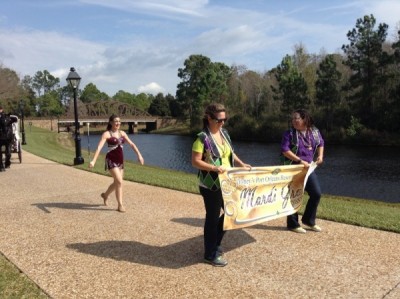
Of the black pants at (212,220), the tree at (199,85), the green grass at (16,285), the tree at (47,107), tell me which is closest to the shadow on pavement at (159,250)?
the black pants at (212,220)

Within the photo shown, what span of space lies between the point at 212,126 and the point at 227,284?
173cm

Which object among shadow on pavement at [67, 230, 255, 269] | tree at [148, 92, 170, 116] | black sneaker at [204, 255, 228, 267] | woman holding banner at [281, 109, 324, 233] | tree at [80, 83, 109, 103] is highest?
tree at [80, 83, 109, 103]

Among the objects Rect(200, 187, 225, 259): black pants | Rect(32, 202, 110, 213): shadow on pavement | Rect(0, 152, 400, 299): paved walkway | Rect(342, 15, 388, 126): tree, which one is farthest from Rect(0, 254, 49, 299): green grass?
Rect(342, 15, 388, 126): tree

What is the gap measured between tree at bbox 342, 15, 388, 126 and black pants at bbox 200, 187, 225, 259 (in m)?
49.1

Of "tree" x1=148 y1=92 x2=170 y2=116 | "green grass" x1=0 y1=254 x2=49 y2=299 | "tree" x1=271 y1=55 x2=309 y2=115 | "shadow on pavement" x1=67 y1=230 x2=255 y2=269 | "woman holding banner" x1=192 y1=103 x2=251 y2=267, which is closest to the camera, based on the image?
"green grass" x1=0 y1=254 x2=49 y2=299

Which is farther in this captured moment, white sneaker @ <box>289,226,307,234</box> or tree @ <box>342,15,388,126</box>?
tree @ <box>342,15,388,126</box>

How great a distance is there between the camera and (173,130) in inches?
3804

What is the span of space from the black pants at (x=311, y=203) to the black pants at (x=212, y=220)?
5.56 feet

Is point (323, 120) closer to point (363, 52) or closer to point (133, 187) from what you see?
point (363, 52)

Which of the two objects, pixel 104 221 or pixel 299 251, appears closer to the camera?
pixel 299 251

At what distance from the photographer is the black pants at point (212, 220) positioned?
183 inches

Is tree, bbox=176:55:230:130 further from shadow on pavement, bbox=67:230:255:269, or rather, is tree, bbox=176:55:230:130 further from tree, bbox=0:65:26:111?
shadow on pavement, bbox=67:230:255:269

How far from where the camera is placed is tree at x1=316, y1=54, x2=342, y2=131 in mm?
52219

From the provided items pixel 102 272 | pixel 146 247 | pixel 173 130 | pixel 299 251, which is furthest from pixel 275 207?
pixel 173 130
